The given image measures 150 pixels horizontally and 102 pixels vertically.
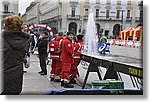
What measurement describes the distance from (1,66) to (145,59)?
1.57 meters

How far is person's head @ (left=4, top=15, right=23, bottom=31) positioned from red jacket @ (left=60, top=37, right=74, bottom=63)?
247cm

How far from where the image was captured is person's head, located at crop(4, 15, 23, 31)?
115 inches

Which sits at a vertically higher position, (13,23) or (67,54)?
(13,23)

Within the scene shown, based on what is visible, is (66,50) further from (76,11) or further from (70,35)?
(76,11)

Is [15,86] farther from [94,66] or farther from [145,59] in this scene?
[94,66]

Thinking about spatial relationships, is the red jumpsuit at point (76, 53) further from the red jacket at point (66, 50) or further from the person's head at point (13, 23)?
→ the person's head at point (13, 23)

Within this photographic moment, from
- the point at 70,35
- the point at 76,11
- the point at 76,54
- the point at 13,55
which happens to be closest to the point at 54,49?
the point at 76,54

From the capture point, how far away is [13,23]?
9.57 ft

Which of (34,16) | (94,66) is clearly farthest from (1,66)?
(94,66)

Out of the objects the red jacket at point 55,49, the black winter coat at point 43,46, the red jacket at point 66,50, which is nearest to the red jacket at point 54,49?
the red jacket at point 55,49

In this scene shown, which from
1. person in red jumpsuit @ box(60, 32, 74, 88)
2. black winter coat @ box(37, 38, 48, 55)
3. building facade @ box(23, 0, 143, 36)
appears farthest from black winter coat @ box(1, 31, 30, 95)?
black winter coat @ box(37, 38, 48, 55)

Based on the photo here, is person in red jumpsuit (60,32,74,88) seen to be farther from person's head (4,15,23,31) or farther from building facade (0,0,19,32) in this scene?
person's head (4,15,23,31)

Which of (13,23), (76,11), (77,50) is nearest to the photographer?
(13,23)

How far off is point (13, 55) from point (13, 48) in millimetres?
64
